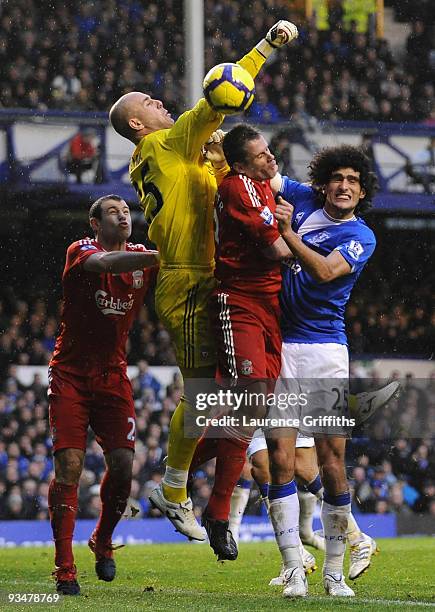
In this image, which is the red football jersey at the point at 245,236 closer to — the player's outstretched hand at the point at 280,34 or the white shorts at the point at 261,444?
the player's outstretched hand at the point at 280,34

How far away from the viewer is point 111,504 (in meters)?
7.79

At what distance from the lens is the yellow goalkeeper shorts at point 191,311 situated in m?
7.04

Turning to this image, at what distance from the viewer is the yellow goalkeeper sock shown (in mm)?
7141

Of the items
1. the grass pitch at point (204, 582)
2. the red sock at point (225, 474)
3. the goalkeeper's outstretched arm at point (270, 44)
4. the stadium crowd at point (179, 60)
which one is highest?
the stadium crowd at point (179, 60)

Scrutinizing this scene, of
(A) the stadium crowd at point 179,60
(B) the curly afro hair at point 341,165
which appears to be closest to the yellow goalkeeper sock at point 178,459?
(B) the curly afro hair at point 341,165

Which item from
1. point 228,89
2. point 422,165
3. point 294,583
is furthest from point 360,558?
point 422,165

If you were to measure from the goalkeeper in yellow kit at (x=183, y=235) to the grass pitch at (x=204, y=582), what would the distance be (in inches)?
22.8

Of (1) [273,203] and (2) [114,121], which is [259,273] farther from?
(2) [114,121]

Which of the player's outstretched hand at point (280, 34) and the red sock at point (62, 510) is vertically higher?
the player's outstretched hand at point (280, 34)

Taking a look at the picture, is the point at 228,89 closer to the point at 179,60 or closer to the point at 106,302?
the point at 106,302

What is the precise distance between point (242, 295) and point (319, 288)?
0.49 meters

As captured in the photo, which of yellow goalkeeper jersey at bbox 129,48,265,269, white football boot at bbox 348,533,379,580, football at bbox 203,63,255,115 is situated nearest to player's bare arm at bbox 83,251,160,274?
yellow goalkeeper jersey at bbox 129,48,265,269

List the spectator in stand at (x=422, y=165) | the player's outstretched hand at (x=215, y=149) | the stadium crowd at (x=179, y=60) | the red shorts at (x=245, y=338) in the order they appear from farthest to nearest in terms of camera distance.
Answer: the spectator in stand at (x=422, y=165)
the stadium crowd at (x=179, y=60)
the player's outstretched hand at (x=215, y=149)
the red shorts at (x=245, y=338)

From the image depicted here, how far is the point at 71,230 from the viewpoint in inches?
799
